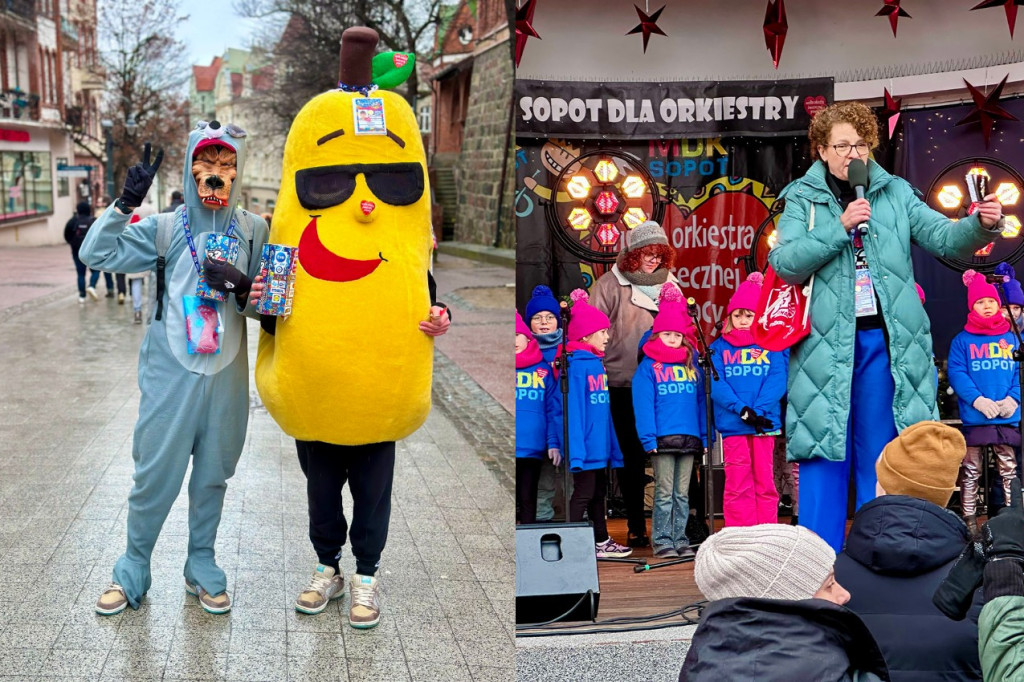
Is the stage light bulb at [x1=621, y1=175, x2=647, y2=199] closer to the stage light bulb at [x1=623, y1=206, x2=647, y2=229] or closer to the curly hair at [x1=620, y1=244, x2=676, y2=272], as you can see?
the stage light bulb at [x1=623, y1=206, x2=647, y2=229]

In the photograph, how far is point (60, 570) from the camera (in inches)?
187

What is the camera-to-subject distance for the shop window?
117 feet

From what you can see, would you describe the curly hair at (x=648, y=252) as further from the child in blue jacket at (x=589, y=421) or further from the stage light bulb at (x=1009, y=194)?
the stage light bulb at (x=1009, y=194)

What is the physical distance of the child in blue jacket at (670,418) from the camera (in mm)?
4590

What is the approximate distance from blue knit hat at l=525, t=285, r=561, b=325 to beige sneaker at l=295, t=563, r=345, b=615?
4.06 feet

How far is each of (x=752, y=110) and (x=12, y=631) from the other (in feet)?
10.2

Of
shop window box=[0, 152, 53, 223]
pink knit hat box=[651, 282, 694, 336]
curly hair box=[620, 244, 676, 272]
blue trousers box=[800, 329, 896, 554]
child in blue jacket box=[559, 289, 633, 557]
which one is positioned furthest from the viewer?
shop window box=[0, 152, 53, 223]

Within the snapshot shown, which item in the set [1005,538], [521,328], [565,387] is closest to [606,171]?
[521,328]

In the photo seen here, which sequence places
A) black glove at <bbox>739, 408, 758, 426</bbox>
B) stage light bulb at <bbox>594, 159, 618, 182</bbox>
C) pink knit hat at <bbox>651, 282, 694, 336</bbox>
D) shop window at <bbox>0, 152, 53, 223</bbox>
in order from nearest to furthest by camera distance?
stage light bulb at <bbox>594, 159, 618, 182</bbox> → black glove at <bbox>739, 408, 758, 426</bbox> → pink knit hat at <bbox>651, 282, 694, 336</bbox> → shop window at <bbox>0, 152, 53, 223</bbox>

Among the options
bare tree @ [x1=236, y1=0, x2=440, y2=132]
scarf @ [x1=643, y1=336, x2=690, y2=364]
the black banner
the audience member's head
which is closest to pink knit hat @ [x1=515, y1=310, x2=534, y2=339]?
scarf @ [x1=643, y1=336, x2=690, y2=364]

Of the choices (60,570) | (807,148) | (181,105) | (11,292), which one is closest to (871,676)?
(807,148)

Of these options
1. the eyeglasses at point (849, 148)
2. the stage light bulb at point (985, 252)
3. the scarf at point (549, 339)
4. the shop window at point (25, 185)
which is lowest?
the shop window at point (25, 185)

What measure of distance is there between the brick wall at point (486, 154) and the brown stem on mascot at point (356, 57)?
75.9 ft

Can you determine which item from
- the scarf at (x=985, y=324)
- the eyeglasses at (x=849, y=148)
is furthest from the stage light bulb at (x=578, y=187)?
the scarf at (x=985, y=324)
